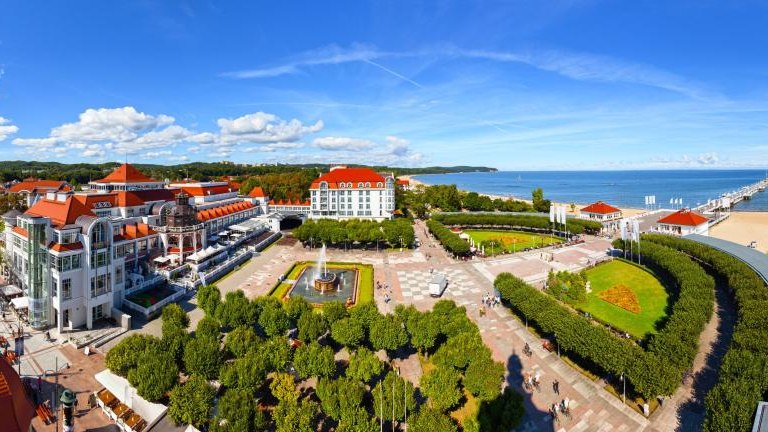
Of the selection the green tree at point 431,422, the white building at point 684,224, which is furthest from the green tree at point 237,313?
the white building at point 684,224

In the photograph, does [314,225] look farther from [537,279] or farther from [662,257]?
[662,257]

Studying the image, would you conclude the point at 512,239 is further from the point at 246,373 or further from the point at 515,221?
the point at 246,373

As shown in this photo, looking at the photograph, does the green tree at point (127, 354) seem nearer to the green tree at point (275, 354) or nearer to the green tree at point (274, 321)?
the green tree at point (275, 354)

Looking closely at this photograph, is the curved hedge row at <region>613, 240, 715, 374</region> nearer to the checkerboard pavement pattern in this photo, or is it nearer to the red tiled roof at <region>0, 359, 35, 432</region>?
the checkerboard pavement pattern

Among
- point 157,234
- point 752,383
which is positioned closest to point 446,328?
point 752,383

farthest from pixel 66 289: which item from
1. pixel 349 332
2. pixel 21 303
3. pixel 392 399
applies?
pixel 392 399
